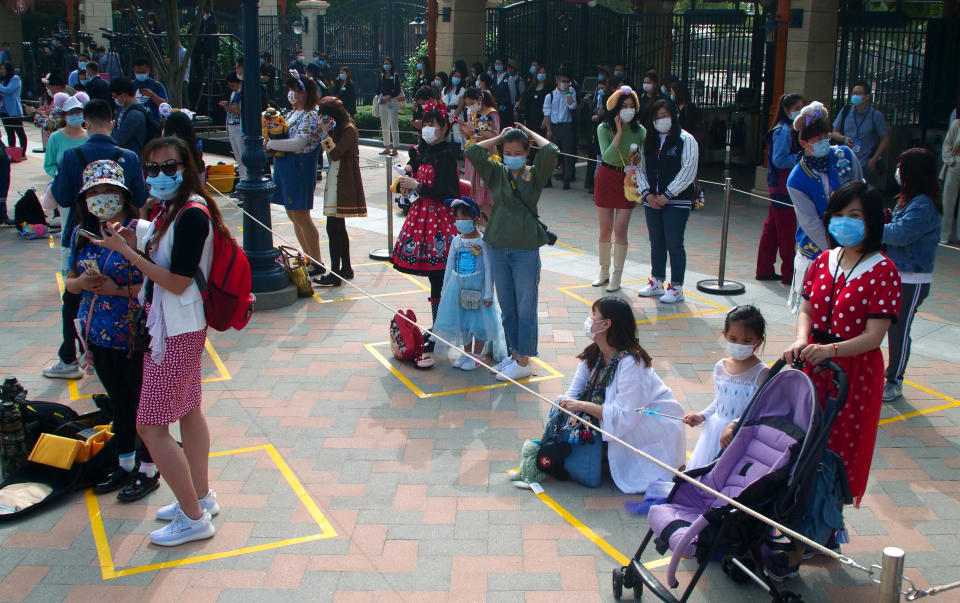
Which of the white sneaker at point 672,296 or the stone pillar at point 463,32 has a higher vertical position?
the stone pillar at point 463,32

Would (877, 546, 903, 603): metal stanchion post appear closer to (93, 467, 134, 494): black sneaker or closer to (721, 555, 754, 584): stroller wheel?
(721, 555, 754, 584): stroller wheel

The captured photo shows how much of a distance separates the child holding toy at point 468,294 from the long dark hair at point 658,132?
2360 mm

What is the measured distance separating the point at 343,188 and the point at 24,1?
80.8 feet

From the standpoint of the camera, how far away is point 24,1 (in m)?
28.5

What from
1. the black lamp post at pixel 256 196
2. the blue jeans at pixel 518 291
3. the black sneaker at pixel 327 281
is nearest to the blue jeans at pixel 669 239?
the blue jeans at pixel 518 291

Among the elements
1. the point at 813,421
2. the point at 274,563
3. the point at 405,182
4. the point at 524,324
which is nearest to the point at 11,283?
the point at 405,182

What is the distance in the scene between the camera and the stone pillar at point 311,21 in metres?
30.9

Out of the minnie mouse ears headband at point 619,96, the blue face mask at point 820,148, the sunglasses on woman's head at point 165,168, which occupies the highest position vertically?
the minnie mouse ears headband at point 619,96

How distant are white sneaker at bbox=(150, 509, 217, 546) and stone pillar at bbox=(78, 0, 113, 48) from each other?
33435mm

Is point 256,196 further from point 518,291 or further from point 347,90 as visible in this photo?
point 347,90

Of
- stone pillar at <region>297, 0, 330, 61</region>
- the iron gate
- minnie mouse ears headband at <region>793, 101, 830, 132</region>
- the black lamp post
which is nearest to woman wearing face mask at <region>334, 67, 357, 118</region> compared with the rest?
the iron gate

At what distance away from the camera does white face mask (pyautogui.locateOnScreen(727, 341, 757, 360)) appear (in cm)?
465

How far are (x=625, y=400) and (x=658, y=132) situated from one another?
429 centimetres

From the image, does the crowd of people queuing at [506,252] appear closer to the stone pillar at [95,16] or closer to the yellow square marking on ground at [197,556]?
the yellow square marking on ground at [197,556]
